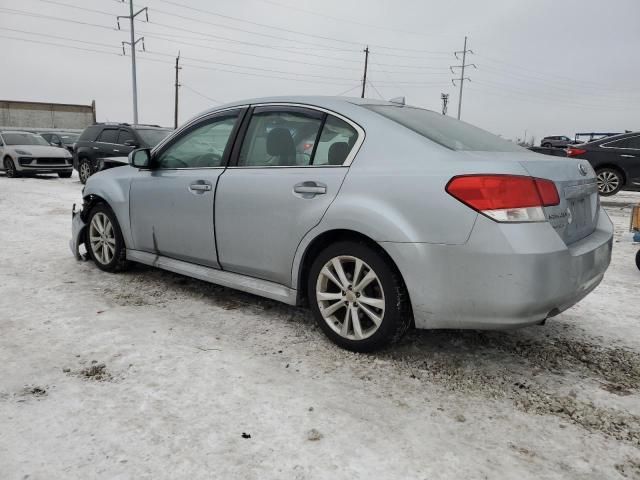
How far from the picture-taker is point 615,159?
11.8 meters

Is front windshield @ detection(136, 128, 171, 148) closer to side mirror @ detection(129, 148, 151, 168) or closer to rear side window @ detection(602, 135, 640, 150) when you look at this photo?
side mirror @ detection(129, 148, 151, 168)

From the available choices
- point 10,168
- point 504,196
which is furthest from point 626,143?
point 10,168

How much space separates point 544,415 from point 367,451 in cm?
93

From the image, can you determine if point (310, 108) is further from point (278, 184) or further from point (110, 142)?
point (110, 142)

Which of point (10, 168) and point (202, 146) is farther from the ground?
point (202, 146)

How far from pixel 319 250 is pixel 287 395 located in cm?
97

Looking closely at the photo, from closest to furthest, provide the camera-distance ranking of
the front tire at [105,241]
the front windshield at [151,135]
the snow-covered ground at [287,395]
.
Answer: the snow-covered ground at [287,395] < the front tire at [105,241] < the front windshield at [151,135]

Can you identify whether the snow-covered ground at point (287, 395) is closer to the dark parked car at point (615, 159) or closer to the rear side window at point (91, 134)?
the dark parked car at point (615, 159)

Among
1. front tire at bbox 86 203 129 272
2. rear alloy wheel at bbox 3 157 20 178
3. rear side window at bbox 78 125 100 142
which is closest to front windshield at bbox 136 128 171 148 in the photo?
rear side window at bbox 78 125 100 142

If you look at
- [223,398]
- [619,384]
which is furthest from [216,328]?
[619,384]

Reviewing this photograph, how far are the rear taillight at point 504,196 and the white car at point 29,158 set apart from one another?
1570 centimetres

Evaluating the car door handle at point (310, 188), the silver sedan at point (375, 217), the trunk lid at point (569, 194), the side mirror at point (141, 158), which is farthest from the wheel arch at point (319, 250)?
the side mirror at point (141, 158)

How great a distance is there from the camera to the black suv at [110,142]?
1263 cm

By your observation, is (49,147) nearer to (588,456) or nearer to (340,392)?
(340,392)
